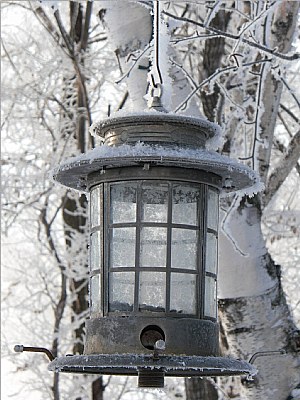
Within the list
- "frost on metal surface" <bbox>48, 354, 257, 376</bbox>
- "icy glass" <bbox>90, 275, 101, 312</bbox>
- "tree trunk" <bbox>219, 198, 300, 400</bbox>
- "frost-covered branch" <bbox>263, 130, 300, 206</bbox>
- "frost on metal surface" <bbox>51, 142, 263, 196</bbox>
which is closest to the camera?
"frost on metal surface" <bbox>48, 354, 257, 376</bbox>

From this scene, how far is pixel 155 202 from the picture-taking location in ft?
10.0

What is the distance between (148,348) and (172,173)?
22.1 inches

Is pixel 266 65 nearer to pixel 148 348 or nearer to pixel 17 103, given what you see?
pixel 148 348

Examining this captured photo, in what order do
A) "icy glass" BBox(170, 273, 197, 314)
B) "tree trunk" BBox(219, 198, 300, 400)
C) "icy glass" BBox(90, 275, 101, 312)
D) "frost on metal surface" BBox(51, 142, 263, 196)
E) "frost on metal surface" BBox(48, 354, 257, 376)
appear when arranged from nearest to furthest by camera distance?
"frost on metal surface" BBox(48, 354, 257, 376)
"frost on metal surface" BBox(51, 142, 263, 196)
"icy glass" BBox(170, 273, 197, 314)
"icy glass" BBox(90, 275, 101, 312)
"tree trunk" BBox(219, 198, 300, 400)

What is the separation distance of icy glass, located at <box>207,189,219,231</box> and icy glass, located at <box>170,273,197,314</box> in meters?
0.22

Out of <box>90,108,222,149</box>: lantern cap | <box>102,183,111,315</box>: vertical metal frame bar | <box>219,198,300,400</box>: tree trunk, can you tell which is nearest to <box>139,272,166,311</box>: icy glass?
Result: <box>102,183,111,315</box>: vertical metal frame bar

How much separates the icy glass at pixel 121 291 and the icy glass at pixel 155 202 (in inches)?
7.7

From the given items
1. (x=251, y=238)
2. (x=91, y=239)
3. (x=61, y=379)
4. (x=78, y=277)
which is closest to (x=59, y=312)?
(x=78, y=277)

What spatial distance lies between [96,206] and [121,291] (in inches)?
12.9

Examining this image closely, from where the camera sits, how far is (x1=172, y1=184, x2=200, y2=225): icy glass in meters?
3.06

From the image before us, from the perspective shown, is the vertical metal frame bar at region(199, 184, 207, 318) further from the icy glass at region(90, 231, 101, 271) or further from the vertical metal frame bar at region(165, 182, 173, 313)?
the icy glass at region(90, 231, 101, 271)

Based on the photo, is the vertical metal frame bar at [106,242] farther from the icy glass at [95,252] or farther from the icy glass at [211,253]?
the icy glass at [211,253]

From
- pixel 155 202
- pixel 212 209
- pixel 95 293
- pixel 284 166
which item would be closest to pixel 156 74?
pixel 155 202

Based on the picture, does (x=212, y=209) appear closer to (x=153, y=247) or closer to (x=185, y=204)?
(x=185, y=204)
